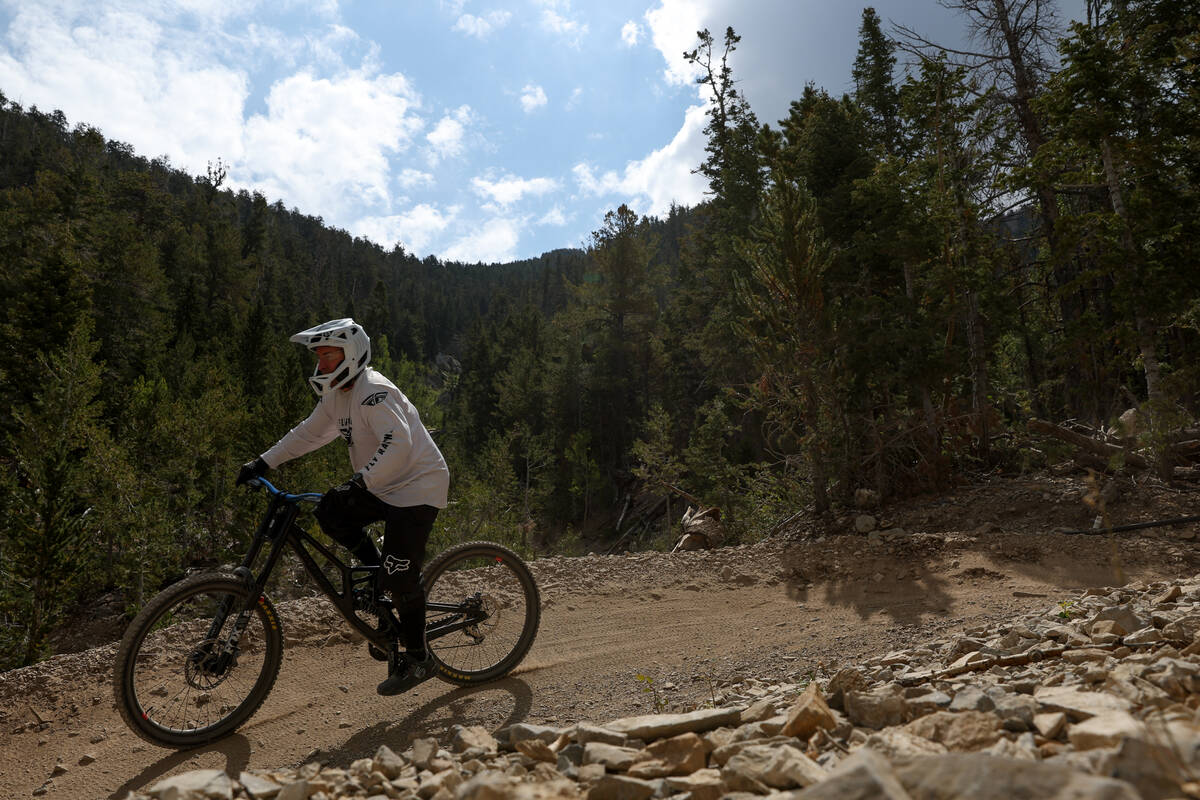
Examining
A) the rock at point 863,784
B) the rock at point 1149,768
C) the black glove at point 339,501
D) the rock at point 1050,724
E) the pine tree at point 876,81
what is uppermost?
the pine tree at point 876,81

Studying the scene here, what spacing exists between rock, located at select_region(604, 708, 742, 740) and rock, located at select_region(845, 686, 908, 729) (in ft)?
1.69

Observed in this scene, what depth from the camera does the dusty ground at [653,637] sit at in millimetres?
4117

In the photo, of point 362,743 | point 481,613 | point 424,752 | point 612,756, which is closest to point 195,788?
point 424,752

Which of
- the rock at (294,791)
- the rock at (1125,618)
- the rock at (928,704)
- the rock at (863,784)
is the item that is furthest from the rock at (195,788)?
the rock at (1125,618)

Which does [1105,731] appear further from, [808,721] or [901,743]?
[808,721]

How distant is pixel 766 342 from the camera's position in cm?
1131

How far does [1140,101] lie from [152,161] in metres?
134

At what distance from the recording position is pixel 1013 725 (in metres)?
2.23

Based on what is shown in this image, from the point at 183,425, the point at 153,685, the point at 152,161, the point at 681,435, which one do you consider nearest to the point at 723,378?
the point at 681,435

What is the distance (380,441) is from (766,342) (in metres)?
8.31

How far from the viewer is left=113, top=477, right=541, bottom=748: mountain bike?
3881 mm

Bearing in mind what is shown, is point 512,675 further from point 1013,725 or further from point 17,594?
point 17,594

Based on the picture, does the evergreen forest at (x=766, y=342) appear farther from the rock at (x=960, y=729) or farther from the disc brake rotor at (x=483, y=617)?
the rock at (x=960, y=729)

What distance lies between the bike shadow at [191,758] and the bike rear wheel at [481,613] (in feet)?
4.10
